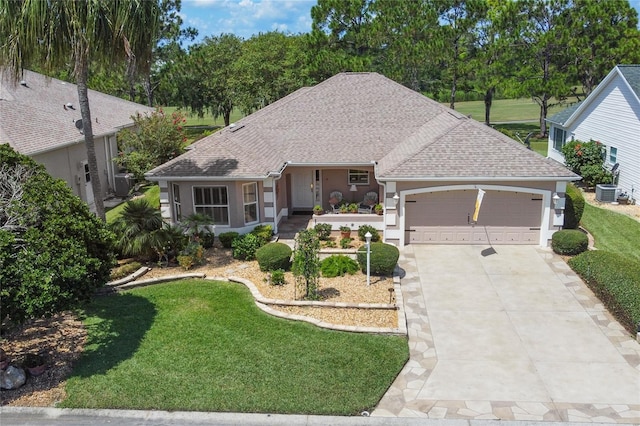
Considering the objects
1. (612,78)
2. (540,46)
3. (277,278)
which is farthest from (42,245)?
(540,46)

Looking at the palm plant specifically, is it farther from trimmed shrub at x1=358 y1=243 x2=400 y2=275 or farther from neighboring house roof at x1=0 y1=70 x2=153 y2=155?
trimmed shrub at x1=358 y1=243 x2=400 y2=275

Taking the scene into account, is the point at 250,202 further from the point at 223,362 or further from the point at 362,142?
the point at 223,362

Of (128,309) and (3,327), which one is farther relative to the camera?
(128,309)

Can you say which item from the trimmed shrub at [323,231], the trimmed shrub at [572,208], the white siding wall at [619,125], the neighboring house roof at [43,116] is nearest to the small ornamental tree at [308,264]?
the trimmed shrub at [323,231]

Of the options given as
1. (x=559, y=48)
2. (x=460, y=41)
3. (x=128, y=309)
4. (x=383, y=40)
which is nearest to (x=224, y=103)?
(x=383, y=40)

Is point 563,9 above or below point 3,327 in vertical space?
above

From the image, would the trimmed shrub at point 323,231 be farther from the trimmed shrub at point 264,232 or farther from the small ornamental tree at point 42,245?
the small ornamental tree at point 42,245

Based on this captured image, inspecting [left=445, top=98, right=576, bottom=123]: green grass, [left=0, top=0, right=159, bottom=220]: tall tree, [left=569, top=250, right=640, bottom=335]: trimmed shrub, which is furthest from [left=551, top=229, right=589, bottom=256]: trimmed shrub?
[left=445, top=98, right=576, bottom=123]: green grass

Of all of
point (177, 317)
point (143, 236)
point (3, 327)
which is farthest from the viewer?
point (143, 236)

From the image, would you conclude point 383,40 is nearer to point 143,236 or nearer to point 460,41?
point 460,41
